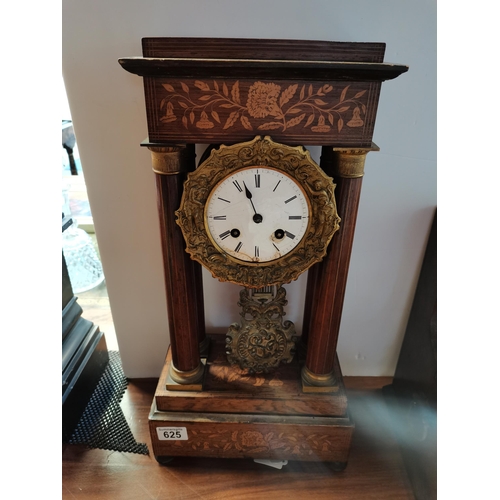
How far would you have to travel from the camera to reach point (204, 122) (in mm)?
781

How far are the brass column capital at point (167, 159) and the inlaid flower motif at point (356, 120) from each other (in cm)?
36

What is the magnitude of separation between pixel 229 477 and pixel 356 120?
1018mm

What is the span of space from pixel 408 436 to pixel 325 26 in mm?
1180

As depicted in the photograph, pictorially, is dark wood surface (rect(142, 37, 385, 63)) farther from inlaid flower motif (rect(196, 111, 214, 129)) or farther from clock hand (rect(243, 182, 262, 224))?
clock hand (rect(243, 182, 262, 224))

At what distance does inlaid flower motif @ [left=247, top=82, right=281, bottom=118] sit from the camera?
2.46 feet

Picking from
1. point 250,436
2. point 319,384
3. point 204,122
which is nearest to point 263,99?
point 204,122

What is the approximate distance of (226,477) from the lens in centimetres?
109

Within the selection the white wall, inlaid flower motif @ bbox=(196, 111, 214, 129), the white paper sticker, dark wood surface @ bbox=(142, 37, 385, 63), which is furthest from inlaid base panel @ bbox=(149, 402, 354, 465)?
dark wood surface @ bbox=(142, 37, 385, 63)

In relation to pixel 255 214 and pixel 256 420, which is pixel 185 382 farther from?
pixel 255 214

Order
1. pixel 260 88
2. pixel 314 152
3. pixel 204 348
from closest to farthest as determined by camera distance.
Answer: pixel 260 88 → pixel 314 152 → pixel 204 348

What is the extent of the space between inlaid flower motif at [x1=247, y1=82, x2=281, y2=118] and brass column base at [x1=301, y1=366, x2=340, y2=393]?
0.71m

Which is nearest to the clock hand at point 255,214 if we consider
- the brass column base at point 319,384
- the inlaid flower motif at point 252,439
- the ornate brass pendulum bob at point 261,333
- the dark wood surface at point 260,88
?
the dark wood surface at point 260,88

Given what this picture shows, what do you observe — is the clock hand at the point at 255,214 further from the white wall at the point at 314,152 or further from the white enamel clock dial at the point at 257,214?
the white wall at the point at 314,152

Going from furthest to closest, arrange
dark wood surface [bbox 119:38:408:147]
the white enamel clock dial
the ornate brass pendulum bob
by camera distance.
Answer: the ornate brass pendulum bob < the white enamel clock dial < dark wood surface [bbox 119:38:408:147]
